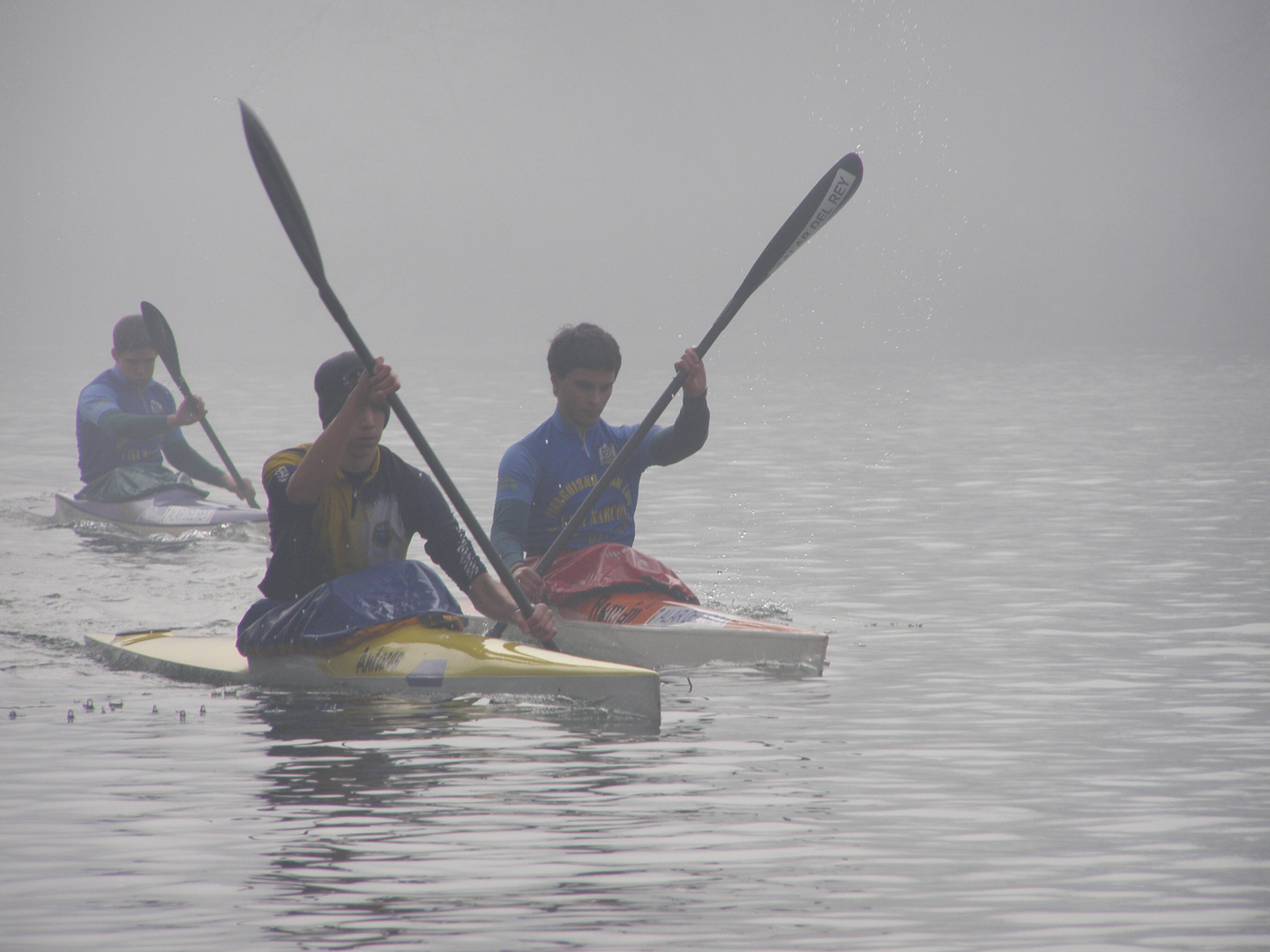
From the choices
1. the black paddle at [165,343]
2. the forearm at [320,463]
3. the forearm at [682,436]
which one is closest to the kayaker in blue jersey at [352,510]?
the forearm at [320,463]

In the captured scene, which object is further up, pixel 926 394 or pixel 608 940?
pixel 926 394

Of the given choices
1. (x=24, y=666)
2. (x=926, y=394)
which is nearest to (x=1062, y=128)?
(x=926, y=394)

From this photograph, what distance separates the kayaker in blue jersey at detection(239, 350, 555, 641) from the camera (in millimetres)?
5820

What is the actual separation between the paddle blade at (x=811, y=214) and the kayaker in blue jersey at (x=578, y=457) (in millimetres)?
1259

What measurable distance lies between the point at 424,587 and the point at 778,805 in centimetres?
197

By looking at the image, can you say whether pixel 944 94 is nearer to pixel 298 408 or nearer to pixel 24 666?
pixel 298 408

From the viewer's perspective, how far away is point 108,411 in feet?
37.8

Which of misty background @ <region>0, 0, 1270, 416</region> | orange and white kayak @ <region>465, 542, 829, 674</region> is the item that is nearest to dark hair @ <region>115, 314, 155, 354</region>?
orange and white kayak @ <region>465, 542, 829, 674</region>

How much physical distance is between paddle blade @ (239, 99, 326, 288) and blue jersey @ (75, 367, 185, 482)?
5147 millimetres

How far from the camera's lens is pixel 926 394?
3156 centimetres

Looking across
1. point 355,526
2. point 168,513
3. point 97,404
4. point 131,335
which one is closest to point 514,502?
point 355,526

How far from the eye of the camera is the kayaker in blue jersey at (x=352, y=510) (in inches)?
229

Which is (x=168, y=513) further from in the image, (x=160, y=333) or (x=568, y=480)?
(x=568, y=480)

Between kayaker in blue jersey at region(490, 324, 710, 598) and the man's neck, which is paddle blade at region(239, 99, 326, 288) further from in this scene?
kayaker in blue jersey at region(490, 324, 710, 598)
